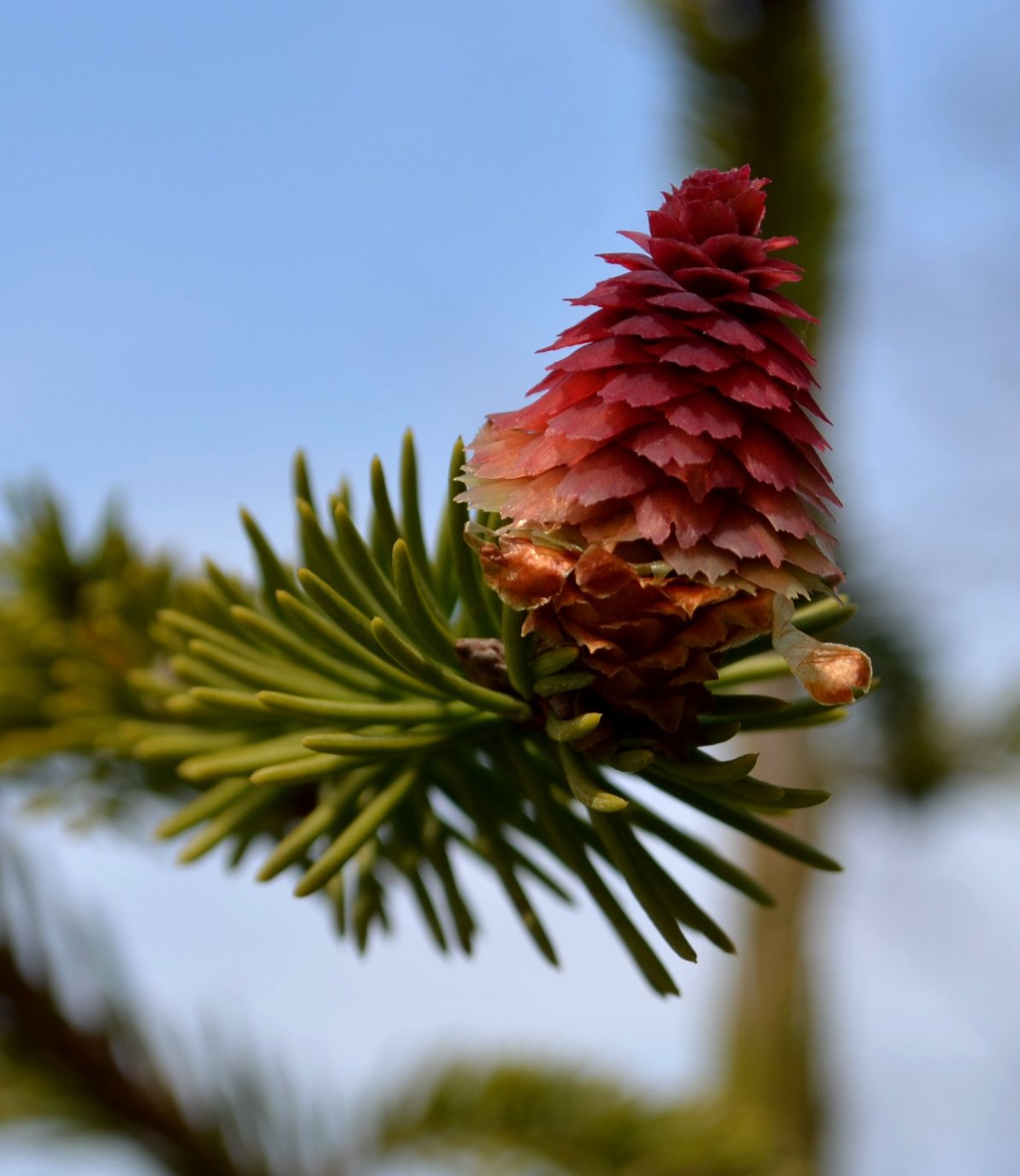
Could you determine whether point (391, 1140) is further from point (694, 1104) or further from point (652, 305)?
point (652, 305)

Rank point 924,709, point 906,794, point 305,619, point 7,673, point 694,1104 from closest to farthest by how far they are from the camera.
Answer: point 305,619
point 7,673
point 694,1104
point 924,709
point 906,794

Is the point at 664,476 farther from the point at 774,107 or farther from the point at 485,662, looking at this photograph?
the point at 774,107

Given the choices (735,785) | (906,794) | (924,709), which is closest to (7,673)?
(735,785)

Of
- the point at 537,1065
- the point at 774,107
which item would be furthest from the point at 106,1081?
the point at 774,107

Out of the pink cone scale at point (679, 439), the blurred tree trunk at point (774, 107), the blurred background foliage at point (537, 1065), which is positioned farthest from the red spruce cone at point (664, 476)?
the blurred tree trunk at point (774, 107)

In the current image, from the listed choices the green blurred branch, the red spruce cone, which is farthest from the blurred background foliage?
the red spruce cone

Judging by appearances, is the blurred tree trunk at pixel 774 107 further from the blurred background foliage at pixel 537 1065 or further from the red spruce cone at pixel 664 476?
the red spruce cone at pixel 664 476

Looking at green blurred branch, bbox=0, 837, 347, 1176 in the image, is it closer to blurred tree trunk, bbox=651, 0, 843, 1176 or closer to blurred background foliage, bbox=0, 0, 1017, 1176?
blurred background foliage, bbox=0, 0, 1017, 1176
